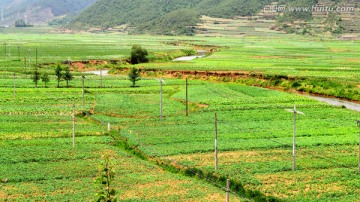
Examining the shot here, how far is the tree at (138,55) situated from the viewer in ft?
338

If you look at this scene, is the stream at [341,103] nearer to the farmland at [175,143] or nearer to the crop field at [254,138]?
the farmland at [175,143]

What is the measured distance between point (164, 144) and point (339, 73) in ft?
167

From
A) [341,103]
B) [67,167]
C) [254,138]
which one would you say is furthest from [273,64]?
[67,167]

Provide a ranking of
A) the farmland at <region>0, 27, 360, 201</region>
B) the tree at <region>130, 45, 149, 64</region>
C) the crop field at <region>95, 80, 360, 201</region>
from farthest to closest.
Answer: the tree at <region>130, 45, 149, 64</region> < the crop field at <region>95, 80, 360, 201</region> < the farmland at <region>0, 27, 360, 201</region>

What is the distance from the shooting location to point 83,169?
2992 centimetres

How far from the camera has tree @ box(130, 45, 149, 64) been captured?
103 meters

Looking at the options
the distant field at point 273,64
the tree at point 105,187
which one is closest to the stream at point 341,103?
the distant field at point 273,64

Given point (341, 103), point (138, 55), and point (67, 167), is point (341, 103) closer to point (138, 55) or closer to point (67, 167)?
point (67, 167)

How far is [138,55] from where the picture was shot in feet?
339

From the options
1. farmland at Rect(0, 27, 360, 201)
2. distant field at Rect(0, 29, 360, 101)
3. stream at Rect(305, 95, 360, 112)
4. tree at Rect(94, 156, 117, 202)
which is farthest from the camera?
distant field at Rect(0, 29, 360, 101)

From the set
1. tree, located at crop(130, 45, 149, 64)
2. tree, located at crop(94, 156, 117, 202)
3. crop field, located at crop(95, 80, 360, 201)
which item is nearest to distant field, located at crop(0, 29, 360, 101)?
tree, located at crop(130, 45, 149, 64)

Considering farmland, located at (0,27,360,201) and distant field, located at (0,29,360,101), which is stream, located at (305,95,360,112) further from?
farmland, located at (0,27,360,201)

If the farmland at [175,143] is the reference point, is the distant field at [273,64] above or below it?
above

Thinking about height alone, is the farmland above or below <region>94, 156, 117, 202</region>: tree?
below
